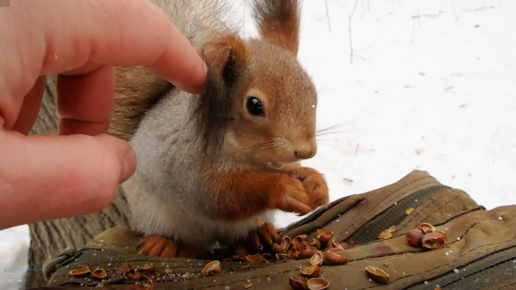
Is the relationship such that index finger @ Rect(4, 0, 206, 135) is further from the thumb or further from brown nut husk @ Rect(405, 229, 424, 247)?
brown nut husk @ Rect(405, 229, 424, 247)

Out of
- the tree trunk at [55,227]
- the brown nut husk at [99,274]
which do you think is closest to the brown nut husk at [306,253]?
the brown nut husk at [99,274]

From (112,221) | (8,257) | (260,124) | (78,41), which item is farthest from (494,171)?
(8,257)

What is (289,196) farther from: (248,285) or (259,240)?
(259,240)

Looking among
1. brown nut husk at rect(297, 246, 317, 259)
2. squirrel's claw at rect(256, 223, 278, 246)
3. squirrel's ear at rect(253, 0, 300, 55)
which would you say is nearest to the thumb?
brown nut husk at rect(297, 246, 317, 259)

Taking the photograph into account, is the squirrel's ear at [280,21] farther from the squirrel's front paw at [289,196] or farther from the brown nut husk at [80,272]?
the brown nut husk at [80,272]

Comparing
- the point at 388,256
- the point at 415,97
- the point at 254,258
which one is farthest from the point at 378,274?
the point at 415,97
